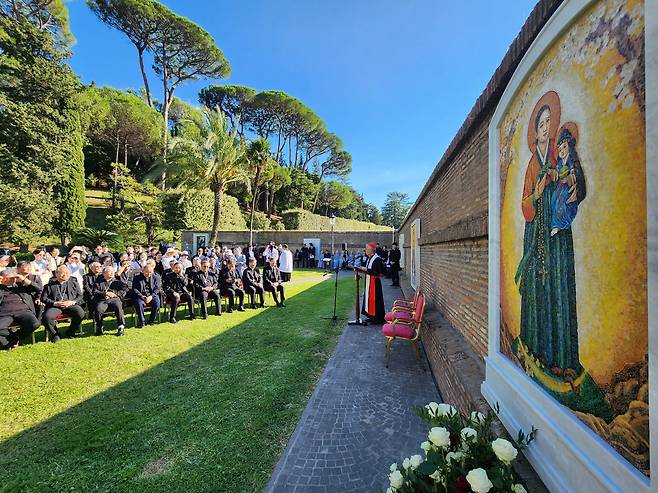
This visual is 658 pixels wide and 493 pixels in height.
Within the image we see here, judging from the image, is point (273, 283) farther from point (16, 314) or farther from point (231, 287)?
point (16, 314)

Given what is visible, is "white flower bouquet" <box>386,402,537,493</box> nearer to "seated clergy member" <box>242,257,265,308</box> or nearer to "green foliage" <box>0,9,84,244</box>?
"seated clergy member" <box>242,257,265,308</box>

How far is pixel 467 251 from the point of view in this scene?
151 inches

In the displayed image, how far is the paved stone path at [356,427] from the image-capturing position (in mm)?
2537

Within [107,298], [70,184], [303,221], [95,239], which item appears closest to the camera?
[107,298]

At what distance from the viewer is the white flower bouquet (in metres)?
1.35

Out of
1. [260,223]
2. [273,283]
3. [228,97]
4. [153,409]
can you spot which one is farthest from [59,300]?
[228,97]

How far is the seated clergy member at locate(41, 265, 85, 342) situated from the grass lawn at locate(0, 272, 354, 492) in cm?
42

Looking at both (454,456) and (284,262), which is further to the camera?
(284,262)

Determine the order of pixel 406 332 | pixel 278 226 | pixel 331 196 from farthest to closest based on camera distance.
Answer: pixel 331 196 < pixel 278 226 < pixel 406 332

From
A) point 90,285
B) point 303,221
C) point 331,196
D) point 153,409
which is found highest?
point 331,196

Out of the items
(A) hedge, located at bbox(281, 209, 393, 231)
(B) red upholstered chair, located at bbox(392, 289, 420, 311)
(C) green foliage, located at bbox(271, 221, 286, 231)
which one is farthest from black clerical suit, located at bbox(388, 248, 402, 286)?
(A) hedge, located at bbox(281, 209, 393, 231)

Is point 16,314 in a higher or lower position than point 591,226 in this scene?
lower

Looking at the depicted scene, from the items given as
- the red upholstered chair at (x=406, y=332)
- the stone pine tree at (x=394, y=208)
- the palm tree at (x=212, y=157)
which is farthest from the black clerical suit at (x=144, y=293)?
the stone pine tree at (x=394, y=208)

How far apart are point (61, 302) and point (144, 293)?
157cm
